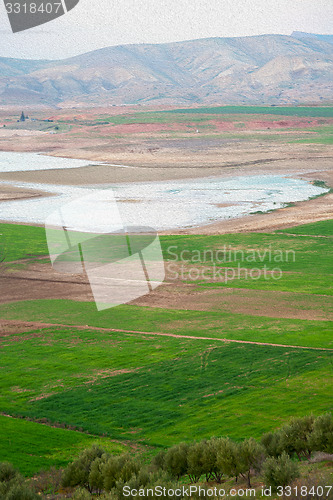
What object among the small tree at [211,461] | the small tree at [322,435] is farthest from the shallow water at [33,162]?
the small tree at [322,435]

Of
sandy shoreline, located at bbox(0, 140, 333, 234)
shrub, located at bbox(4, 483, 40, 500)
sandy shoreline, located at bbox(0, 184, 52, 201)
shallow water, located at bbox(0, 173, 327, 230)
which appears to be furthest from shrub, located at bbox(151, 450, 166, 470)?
sandy shoreline, located at bbox(0, 184, 52, 201)

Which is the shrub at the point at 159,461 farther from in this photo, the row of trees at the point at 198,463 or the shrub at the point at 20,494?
the shrub at the point at 20,494

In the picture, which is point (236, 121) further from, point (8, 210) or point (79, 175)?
point (8, 210)

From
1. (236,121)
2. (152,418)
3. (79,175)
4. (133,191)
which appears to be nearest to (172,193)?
(133,191)

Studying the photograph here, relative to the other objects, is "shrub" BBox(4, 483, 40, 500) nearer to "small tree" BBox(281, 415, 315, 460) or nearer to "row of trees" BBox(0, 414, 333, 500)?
"row of trees" BBox(0, 414, 333, 500)

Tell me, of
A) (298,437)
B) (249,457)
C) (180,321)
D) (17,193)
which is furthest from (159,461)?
(17,193)

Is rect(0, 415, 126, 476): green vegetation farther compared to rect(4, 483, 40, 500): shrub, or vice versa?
rect(0, 415, 126, 476): green vegetation

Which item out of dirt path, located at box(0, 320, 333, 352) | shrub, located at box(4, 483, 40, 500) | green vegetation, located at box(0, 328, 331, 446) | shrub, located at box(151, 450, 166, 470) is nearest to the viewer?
shrub, located at box(4, 483, 40, 500)
